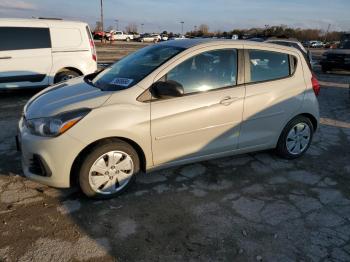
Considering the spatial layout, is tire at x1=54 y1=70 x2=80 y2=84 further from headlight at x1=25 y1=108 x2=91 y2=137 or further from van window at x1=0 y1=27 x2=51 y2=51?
headlight at x1=25 y1=108 x2=91 y2=137

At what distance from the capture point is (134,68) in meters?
4.25

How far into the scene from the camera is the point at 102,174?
3682 mm

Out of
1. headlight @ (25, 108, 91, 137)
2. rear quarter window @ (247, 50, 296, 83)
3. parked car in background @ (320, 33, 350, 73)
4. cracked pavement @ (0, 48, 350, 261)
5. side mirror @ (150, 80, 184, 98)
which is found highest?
rear quarter window @ (247, 50, 296, 83)

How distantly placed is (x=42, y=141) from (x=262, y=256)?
90.1 inches

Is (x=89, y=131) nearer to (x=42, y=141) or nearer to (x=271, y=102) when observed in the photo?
(x=42, y=141)

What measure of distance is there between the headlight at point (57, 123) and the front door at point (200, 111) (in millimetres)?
765

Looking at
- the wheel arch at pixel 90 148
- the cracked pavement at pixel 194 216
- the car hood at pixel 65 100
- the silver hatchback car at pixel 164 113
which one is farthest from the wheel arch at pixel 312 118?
the car hood at pixel 65 100

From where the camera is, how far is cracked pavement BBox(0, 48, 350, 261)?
9.87 ft

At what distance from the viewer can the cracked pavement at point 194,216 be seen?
9.87ft

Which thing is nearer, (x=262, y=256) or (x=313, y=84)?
(x=262, y=256)

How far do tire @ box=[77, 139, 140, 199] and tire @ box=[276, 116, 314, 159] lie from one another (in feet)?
7.22

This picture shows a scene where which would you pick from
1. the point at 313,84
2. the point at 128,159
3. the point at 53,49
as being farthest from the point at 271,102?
the point at 53,49

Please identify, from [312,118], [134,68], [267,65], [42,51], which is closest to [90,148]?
[134,68]

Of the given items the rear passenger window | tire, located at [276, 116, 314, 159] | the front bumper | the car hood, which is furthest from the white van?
tire, located at [276, 116, 314, 159]
